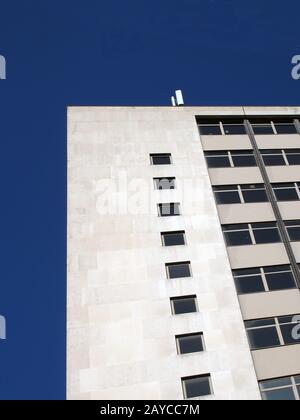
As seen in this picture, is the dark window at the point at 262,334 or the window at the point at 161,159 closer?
the dark window at the point at 262,334

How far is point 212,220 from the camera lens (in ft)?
91.2

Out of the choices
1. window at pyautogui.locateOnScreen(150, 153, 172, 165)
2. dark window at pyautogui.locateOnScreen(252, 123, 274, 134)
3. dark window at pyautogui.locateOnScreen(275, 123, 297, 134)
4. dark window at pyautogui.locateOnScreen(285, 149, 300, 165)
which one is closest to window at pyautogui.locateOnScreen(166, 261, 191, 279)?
window at pyautogui.locateOnScreen(150, 153, 172, 165)

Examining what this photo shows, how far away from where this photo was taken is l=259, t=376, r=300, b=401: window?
838 inches

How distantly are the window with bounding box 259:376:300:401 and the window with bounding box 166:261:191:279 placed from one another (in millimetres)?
7375

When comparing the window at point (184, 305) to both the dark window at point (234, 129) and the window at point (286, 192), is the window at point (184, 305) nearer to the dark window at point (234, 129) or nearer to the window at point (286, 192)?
the window at point (286, 192)

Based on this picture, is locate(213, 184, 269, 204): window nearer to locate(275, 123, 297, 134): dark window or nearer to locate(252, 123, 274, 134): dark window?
locate(252, 123, 274, 134): dark window

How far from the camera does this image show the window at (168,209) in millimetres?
28141

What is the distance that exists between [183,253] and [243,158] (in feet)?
34.7

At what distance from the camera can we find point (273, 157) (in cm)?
3259

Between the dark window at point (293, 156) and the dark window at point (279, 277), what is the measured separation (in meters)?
9.75

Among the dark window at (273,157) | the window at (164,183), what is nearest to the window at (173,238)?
the window at (164,183)

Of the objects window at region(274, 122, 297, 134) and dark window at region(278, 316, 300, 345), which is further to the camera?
window at region(274, 122, 297, 134)

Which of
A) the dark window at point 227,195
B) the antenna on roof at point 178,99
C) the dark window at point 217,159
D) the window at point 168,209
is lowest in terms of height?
the window at point 168,209

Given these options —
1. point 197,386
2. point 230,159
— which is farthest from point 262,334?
point 230,159
